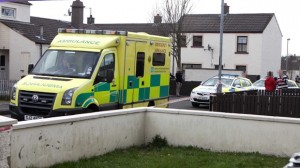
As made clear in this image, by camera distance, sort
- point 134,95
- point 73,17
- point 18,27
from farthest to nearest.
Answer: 1. point 73,17
2. point 18,27
3. point 134,95

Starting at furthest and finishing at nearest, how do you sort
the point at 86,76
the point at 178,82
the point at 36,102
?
the point at 178,82 → the point at 86,76 → the point at 36,102

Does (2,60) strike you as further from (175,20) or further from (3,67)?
(175,20)

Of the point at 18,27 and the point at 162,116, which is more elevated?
the point at 18,27

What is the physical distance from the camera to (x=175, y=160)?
7508 millimetres

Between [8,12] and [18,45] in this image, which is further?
[8,12]

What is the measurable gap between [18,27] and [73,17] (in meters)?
7.02

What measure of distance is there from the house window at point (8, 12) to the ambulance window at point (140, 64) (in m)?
20.9

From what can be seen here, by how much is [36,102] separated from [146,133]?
287cm

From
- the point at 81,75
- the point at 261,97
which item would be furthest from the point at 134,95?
the point at 261,97

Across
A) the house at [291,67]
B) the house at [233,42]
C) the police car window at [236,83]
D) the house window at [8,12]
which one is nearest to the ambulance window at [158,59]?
the police car window at [236,83]

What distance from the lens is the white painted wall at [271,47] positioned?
1652 inches

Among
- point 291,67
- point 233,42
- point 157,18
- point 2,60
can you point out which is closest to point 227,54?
point 233,42

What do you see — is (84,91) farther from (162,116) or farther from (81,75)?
(162,116)

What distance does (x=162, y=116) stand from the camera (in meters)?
9.09
